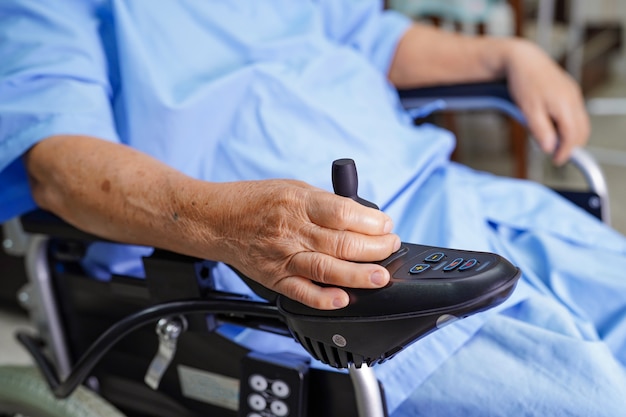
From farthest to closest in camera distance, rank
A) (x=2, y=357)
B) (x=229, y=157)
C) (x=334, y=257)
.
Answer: (x=2, y=357) → (x=229, y=157) → (x=334, y=257)

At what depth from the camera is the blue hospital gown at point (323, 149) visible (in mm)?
706

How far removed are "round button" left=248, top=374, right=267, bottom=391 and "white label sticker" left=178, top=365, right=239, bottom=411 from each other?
0.08 meters

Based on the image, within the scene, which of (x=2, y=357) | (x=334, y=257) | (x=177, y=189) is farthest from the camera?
(x=2, y=357)

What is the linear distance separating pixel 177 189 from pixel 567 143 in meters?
0.63

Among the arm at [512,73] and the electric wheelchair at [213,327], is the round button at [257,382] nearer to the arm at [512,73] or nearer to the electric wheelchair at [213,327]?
the electric wheelchair at [213,327]

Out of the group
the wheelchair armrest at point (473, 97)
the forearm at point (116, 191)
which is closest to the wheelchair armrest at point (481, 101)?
the wheelchair armrest at point (473, 97)

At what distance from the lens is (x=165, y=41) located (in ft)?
3.07

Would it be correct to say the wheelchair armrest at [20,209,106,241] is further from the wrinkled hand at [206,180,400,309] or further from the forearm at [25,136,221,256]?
the wrinkled hand at [206,180,400,309]

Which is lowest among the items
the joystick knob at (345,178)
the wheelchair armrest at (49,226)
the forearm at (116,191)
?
the wheelchair armrest at (49,226)

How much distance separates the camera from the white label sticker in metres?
0.79

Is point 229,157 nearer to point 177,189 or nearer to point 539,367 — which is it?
point 177,189

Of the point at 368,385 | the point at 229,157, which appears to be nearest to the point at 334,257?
the point at 368,385

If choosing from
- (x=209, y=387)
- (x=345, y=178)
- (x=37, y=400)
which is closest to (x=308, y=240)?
(x=345, y=178)

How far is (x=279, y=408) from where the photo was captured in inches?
27.3
